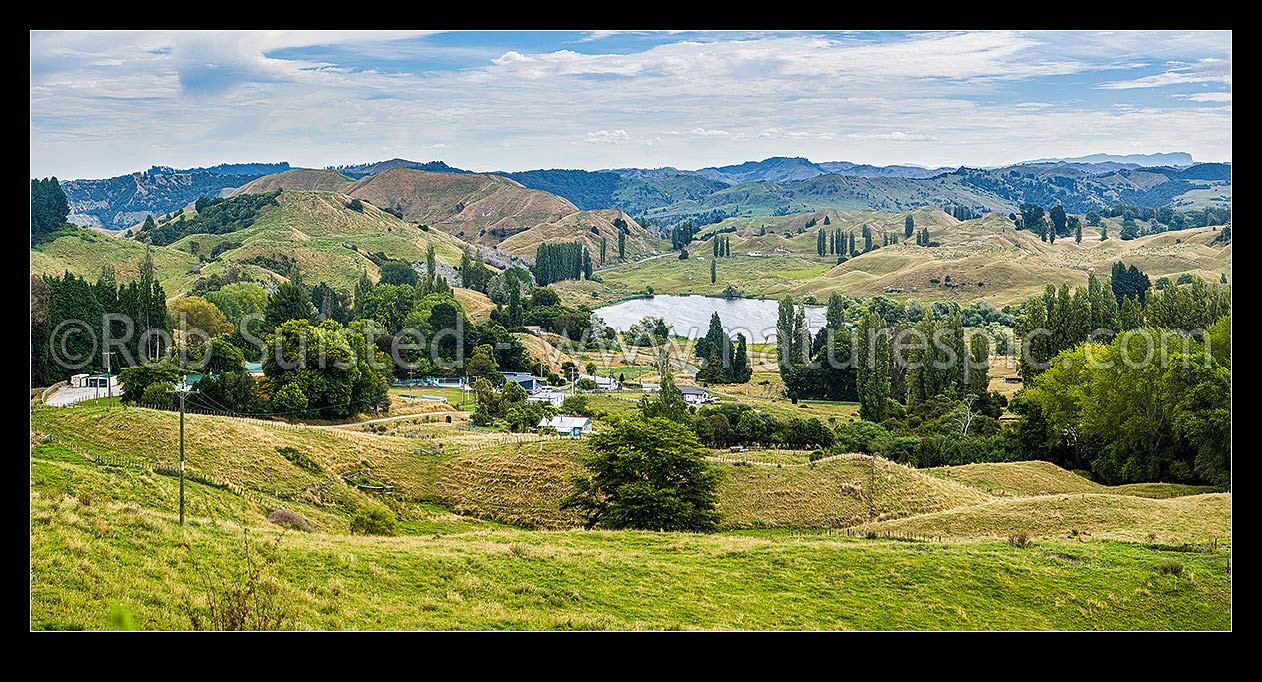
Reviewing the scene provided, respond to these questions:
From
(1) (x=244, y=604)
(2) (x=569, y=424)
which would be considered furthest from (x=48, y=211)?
(1) (x=244, y=604)

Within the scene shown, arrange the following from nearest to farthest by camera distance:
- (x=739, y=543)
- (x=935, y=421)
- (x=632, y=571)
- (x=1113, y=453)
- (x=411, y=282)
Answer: (x=632, y=571)
(x=739, y=543)
(x=1113, y=453)
(x=935, y=421)
(x=411, y=282)

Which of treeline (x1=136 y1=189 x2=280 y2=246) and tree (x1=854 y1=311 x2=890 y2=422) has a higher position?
treeline (x1=136 y1=189 x2=280 y2=246)

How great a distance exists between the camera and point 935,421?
30484mm

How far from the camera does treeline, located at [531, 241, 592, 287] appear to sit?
81875mm

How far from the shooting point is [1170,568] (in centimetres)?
1023

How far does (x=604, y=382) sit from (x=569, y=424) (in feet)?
44.1

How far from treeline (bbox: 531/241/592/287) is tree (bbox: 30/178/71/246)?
3494 cm

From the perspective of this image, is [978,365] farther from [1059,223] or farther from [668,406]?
[1059,223]

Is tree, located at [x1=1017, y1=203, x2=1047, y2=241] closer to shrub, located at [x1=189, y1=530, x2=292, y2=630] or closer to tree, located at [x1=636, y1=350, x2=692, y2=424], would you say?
tree, located at [x1=636, y1=350, x2=692, y2=424]

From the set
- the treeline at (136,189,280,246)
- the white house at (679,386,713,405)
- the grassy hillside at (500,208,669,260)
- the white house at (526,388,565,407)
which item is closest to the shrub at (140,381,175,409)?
the white house at (526,388,565,407)
